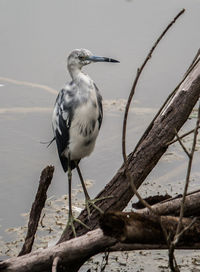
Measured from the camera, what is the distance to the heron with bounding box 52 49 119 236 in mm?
3066

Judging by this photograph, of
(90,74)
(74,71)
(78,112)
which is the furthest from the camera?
(90,74)

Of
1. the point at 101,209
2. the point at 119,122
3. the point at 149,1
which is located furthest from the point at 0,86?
the point at 101,209

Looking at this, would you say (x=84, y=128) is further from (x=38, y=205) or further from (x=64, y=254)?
(x=64, y=254)

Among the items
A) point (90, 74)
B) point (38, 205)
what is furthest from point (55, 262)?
point (90, 74)

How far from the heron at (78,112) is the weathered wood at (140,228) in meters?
0.87

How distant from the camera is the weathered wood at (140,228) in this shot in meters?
2.17

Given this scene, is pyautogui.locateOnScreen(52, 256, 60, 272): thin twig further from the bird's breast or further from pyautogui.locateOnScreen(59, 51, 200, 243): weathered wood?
the bird's breast

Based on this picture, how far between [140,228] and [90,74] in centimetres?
386

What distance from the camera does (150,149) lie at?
123 inches

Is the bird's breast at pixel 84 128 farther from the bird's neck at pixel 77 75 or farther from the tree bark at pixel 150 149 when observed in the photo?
the tree bark at pixel 150 149

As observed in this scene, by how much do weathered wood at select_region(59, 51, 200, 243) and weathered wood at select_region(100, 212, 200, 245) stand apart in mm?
790

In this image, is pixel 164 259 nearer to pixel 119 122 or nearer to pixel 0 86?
pixel 119 122

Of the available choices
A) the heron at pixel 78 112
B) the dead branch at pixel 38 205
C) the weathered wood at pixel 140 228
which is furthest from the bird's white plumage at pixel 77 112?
the weathered wood at pixel 140 228

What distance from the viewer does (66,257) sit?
8.30 feet
